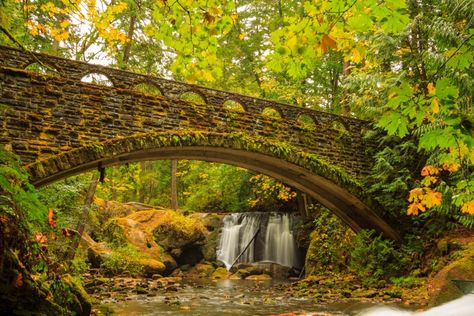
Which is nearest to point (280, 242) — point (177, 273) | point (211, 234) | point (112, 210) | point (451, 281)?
point (211, 234)

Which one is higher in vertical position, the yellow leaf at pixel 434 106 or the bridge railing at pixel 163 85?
the bridge railing at pixel 163 85

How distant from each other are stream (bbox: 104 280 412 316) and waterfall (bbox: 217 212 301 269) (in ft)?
17.2

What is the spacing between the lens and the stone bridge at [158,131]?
7008 millimetres

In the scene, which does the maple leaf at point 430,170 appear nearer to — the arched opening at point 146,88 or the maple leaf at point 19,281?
the maple leaf at point 19,281

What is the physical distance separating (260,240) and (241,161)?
25.6 ft

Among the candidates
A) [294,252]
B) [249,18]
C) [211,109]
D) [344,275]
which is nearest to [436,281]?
[344,275]

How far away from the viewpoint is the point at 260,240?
17.1 metres

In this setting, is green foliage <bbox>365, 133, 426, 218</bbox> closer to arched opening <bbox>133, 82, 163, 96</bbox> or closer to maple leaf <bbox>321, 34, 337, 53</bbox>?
arched opening <bbox>133, 82, 163, 96</bbox>

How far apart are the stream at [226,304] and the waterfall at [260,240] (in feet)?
17.2

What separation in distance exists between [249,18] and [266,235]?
31.3 feet

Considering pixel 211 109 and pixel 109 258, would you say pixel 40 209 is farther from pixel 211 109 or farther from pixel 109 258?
pixel 109 258

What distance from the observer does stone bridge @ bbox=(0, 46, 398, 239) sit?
7008mm

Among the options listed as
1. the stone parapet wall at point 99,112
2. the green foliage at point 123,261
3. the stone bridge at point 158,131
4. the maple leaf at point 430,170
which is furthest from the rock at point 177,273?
the maple leaf at point 430,170

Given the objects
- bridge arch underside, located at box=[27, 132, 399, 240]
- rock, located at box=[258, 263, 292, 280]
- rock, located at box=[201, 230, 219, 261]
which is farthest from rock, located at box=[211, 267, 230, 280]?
bridge arch underside, located at box=[27, 132, 399, 240]
